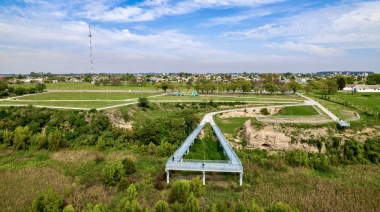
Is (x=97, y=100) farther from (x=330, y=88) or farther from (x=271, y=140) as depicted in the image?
(x=330, y=88)

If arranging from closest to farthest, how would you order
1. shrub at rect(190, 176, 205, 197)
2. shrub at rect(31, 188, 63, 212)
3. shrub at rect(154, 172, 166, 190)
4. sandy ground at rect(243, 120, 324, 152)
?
1. shrub at rect(31, 188, 63, 212)
2. shrub at rect(190, 176, 205, 197)
3. shrub at rect(154, 172, 166, 190)
4. sandy ground at rect(243, 120, 324, 152)

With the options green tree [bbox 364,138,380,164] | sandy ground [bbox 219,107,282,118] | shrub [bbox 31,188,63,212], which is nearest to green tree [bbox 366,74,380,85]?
sandy ground [bbox 219,107,282,118]

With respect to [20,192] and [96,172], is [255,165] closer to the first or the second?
[96,172]

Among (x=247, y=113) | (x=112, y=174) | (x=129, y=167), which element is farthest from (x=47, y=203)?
(x=247, y=113)

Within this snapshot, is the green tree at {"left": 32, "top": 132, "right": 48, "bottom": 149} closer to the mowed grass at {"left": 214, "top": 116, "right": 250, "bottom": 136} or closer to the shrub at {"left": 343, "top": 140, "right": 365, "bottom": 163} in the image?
the mowed grass at {"left": 214, "top": 116, "right": 250, "bottom": 136}

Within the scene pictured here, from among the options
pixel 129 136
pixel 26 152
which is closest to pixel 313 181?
pixel 129 136

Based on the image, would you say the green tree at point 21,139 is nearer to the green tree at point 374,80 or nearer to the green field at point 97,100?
the green field at point 97,100

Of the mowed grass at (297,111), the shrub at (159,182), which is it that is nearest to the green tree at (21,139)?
the shrub at (159,182)

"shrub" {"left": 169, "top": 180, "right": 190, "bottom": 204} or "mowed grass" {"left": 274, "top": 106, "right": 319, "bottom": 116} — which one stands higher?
"mowed grass" {"left": 274, "top": 106, "right": 319, "bottom": 116}
